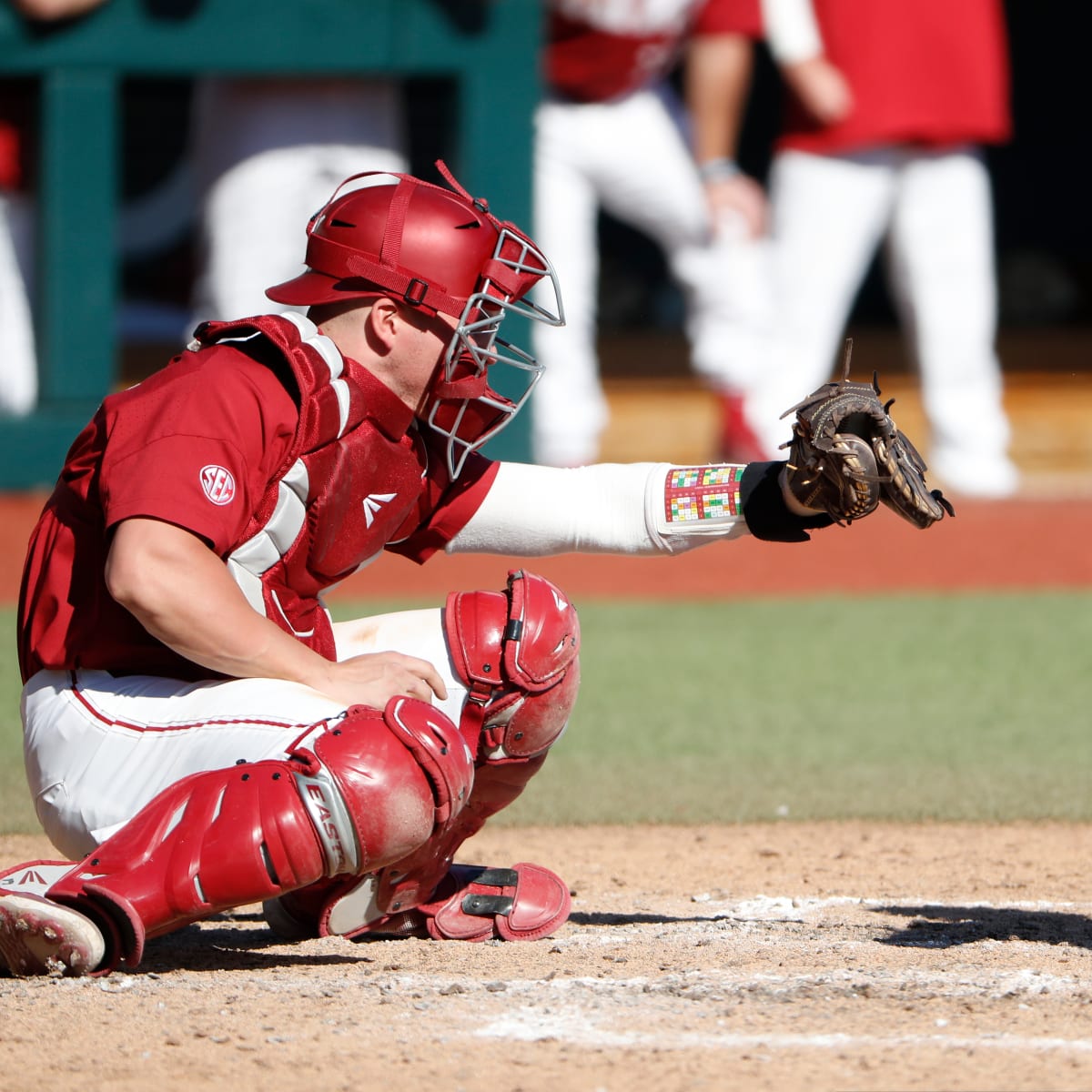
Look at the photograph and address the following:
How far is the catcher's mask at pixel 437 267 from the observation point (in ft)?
9.55

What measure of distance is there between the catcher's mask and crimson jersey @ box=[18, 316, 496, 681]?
0.09 meters

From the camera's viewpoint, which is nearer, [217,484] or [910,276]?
[217,484]

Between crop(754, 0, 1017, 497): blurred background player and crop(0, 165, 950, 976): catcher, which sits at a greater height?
crop(754, 0, 1017, 497): blurred background player

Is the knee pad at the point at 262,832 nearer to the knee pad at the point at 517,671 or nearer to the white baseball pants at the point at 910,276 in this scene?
the knee pad at the point at 517,671

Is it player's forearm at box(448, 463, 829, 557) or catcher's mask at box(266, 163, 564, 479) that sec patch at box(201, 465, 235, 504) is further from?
player's forearm at box(448, 463, 829, 557)

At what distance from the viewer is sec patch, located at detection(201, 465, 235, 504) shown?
8.63 feet

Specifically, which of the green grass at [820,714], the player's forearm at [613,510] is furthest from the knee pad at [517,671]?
the green grass at [820,714]

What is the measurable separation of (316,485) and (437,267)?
40 centimetres

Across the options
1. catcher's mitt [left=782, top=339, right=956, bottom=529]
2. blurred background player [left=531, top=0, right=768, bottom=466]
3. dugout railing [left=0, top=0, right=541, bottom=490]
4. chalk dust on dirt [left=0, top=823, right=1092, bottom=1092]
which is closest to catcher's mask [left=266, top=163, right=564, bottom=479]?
catcher's mitt [left=782, top=339, right=956, bottom=529]

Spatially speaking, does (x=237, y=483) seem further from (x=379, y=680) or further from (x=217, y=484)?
(x=379, y=680)

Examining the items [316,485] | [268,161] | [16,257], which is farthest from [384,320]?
[16,257]

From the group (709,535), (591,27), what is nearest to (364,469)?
(709,535)

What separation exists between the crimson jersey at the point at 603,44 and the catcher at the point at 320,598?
5403 millimetres

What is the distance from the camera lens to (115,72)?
746cm
